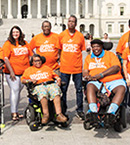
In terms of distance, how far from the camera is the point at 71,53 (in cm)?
619

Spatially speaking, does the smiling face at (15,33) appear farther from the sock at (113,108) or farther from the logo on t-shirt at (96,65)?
the sock at (113,108)

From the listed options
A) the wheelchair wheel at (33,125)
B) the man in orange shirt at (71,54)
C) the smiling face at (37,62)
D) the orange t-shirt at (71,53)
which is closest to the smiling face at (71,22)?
the man in orange shirt at (71,54)

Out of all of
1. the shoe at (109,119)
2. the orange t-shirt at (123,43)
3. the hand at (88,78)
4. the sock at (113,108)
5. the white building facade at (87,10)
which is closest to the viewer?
the shoe at (109,119)

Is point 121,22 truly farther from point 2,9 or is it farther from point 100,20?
point 2,9

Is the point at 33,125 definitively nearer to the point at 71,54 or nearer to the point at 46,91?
the point at 46,91

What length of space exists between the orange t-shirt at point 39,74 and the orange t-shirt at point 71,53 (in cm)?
49

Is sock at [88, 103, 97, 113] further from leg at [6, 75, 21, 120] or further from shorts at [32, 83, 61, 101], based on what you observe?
leg at [6, 75, 21, 120]

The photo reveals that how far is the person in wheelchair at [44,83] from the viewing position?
17.4ft

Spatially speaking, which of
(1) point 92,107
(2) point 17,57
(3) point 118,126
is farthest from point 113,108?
(2) point 17,57

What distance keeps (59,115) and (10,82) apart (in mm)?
1529

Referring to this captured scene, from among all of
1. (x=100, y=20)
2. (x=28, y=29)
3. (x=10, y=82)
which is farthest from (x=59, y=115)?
(x=100, y=20)

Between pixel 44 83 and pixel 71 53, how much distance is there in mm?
968

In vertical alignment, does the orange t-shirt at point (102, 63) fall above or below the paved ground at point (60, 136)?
above

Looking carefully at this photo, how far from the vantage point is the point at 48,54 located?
6387 mm
